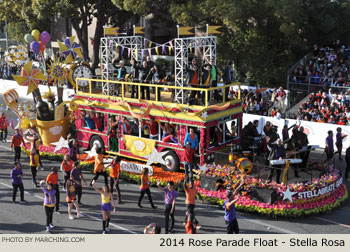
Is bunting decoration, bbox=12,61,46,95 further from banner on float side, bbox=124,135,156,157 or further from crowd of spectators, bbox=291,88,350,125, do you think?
crowd of spectators, bbox=291,88,350,125

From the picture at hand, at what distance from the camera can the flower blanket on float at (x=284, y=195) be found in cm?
1384

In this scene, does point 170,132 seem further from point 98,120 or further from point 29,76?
point 29,76

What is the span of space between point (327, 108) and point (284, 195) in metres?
11.1

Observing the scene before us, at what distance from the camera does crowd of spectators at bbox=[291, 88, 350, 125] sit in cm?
2264

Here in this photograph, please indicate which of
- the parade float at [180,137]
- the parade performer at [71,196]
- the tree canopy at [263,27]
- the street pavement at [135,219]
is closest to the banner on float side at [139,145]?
the parade float at [180,137]

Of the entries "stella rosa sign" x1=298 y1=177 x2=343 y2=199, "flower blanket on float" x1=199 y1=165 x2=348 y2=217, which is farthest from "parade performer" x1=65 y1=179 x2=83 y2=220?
"stella rosa sign" x1=298 y1=177 x2=343 y2=199

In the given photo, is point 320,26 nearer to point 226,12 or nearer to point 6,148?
point 226,12

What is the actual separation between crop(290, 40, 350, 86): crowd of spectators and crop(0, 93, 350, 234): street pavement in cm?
1327

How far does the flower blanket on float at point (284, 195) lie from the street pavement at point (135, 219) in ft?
0.81

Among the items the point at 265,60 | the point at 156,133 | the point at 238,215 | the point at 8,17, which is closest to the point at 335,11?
the point at 265,60

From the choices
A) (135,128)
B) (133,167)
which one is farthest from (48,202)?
(135,128)

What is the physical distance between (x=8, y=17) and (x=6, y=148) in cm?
2151

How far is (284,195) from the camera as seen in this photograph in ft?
45.3

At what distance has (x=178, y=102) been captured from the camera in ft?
54.5
